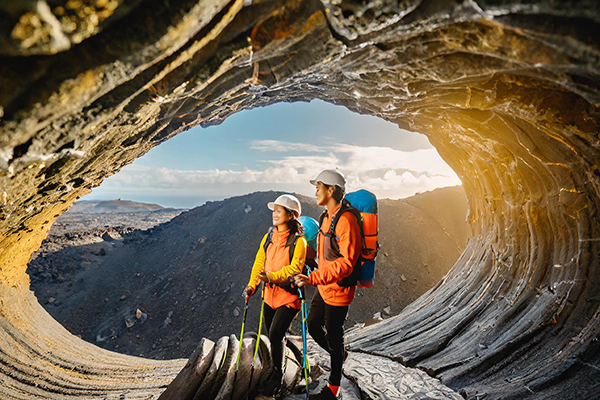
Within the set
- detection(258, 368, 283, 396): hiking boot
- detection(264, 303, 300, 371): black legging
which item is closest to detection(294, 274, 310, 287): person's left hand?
detection(264, 303, 300, 371): black legging

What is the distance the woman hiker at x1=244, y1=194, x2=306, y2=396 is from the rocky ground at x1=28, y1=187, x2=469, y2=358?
7.10 metres

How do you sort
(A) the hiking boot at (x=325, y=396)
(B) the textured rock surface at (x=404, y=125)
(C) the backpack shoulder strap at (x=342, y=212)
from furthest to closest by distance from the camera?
(A) the hiking boot at (x=325, y=396) → (C) the backpack shoulder strap at (x=342, y=212) → (B) the textured rock surface at (x=404, y=125)

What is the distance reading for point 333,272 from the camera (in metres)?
2.72

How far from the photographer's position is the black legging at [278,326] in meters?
3.11

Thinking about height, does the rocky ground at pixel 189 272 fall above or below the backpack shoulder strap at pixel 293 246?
below

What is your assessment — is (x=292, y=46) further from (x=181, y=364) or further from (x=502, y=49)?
(x=181, y=364)

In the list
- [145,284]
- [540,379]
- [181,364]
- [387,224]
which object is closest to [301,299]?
[540,379]

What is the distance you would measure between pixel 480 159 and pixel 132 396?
301 inches

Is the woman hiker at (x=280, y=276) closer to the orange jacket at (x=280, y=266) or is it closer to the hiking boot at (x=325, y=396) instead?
the orange jacket at (x=280, y=266)

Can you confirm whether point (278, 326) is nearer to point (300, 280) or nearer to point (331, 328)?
point (331, 328)

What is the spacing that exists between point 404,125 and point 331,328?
520cm

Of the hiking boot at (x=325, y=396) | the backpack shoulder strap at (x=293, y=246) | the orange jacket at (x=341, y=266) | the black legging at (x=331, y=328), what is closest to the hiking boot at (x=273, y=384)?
the hiking boot at (x=325, y=396)

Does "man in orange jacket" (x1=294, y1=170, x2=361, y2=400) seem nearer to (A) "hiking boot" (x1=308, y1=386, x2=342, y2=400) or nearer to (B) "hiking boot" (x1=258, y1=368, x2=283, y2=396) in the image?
(A) "hiking boot" (x1=308, y1=386, x2=342, y2=400)

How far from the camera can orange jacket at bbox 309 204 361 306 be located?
8.95 ft
